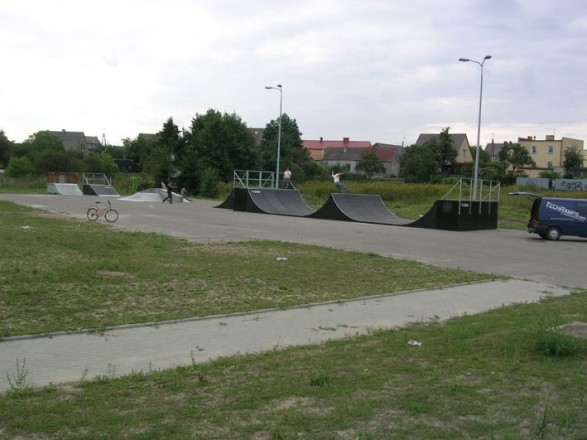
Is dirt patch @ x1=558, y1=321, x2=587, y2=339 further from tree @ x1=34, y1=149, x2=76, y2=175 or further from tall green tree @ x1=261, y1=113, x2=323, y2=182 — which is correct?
tree @ x1=34, y1=149, x2=76, y2=175

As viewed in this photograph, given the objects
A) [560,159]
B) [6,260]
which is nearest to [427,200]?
[6,260]

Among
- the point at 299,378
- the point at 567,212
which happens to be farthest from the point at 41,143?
the point at 299,378

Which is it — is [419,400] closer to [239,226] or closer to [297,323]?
[297,323]

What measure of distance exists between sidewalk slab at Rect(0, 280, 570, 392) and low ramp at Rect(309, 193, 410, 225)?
19.5m

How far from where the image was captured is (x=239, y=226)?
25.3 m

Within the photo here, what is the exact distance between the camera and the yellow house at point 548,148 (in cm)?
12012

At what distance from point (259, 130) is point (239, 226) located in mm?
148104

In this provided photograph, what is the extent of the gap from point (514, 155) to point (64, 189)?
6938 cm

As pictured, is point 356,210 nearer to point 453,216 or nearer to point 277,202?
point 453,216

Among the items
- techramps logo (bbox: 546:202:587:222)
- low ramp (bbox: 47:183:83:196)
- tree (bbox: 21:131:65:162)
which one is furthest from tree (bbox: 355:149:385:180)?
techramps logo (bbox: 546:202:587:222)

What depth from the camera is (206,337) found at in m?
7.61

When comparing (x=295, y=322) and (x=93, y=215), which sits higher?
(x=93, y=215)

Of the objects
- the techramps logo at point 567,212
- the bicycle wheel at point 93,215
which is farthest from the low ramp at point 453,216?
the bicycle wheel at point 93,215

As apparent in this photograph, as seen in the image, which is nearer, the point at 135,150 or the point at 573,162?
the point at 573,162
